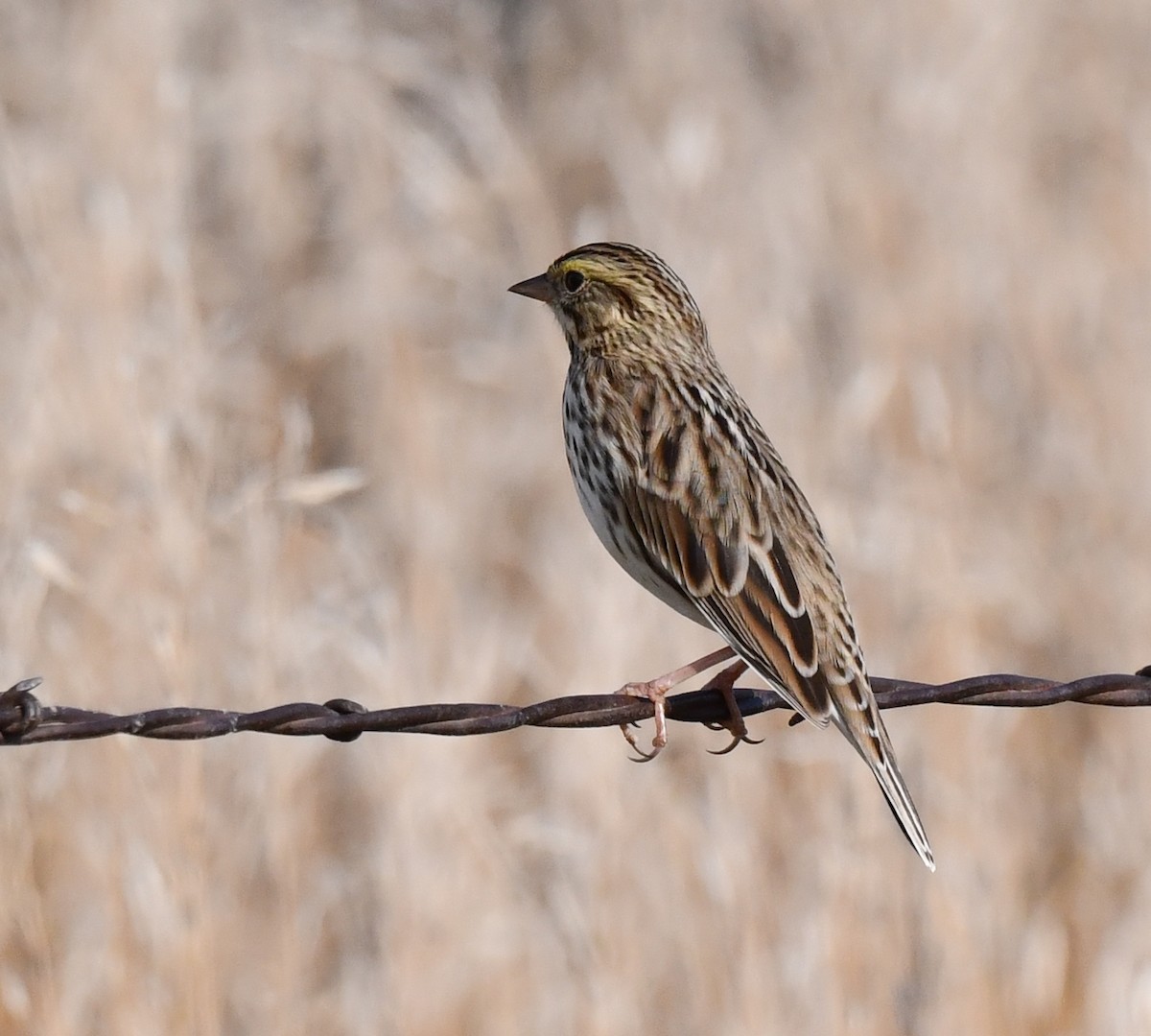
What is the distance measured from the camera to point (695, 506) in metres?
3.65

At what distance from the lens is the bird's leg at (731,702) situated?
334cm

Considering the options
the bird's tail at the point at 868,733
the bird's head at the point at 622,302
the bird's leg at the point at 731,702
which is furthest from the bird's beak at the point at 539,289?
the bird's tail at the point at 868,733

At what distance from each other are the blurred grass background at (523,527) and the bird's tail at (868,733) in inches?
31.1

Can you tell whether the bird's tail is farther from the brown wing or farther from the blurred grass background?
the blurred grass background

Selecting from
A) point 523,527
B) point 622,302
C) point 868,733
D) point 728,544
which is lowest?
point 868,733

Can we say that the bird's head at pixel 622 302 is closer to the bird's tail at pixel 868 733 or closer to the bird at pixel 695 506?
the bird at pixel 695 506

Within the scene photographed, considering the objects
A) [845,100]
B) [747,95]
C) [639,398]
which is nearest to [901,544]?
[639,398]

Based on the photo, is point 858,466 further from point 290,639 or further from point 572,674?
point 290,639

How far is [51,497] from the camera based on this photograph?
4.46 m

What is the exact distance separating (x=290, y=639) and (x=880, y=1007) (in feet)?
5.57

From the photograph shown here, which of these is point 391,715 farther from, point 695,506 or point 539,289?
point 539,289

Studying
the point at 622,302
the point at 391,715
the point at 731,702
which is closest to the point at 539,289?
Result: the point at 622,302

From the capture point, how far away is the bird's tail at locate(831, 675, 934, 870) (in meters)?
3.27

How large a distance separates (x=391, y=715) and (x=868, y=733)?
0.98 metres
